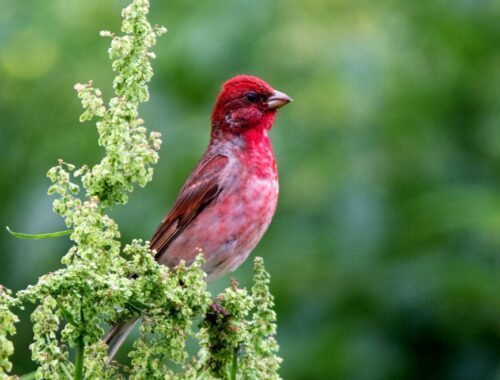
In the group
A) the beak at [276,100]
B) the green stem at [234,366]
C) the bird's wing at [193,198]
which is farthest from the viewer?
the beak at [276,100]

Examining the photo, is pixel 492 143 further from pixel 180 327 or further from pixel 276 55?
pixel 180 327

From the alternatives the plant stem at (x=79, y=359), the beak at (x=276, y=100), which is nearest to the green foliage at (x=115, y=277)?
the plant stem at (x=79, y=359)

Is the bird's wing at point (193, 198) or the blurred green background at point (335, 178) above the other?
the blurred green background at point (335, 178)

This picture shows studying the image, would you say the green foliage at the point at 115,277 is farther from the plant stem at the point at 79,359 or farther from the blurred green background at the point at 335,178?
the blurred green background at the point at 335,178

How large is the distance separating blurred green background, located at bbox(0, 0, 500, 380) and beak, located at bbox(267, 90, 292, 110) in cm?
63

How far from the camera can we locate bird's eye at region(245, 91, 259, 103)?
486 centimetres

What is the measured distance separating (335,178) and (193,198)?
1.04 meters

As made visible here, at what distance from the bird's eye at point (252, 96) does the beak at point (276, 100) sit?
0.19 ft

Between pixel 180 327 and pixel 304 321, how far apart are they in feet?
11.1

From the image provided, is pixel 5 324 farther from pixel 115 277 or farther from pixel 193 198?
pixel 193 198

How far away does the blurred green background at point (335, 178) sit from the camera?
546 centimetres

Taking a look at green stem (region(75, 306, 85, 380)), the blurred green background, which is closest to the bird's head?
the blurred green background

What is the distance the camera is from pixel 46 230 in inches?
211

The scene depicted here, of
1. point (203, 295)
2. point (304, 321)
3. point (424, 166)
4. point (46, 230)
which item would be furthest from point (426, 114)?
point (203, 295)
